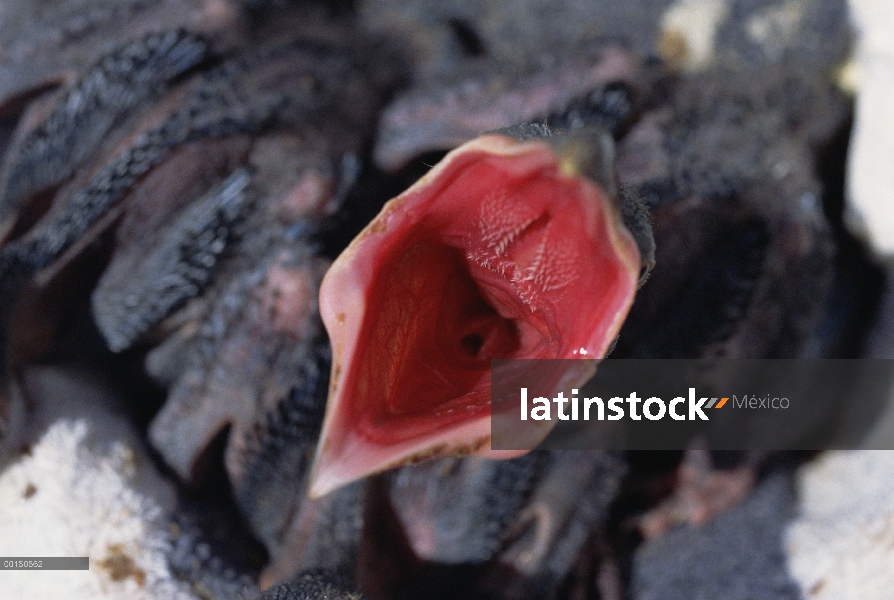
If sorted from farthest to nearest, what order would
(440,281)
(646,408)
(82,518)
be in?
(646,408), (82,518), (440,281)

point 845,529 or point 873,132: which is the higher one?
point 873,132

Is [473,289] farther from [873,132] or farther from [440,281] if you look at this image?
[873,132]

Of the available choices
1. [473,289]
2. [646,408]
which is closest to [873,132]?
[646,408]

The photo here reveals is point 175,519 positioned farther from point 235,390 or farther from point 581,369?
point 581,369

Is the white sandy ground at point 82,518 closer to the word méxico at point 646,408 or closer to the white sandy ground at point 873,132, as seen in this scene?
the word méxico at point 646,408

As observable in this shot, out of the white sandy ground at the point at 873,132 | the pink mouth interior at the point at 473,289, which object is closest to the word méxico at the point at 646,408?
the pink mouth interior at the point at 473,289

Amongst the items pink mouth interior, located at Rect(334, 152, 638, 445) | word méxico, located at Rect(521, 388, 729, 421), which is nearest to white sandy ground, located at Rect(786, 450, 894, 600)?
word méxico, located at Rect(521, 388, 729, 421)

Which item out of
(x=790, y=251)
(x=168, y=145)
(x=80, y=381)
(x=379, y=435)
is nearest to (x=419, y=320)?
(x=379, y=435)
